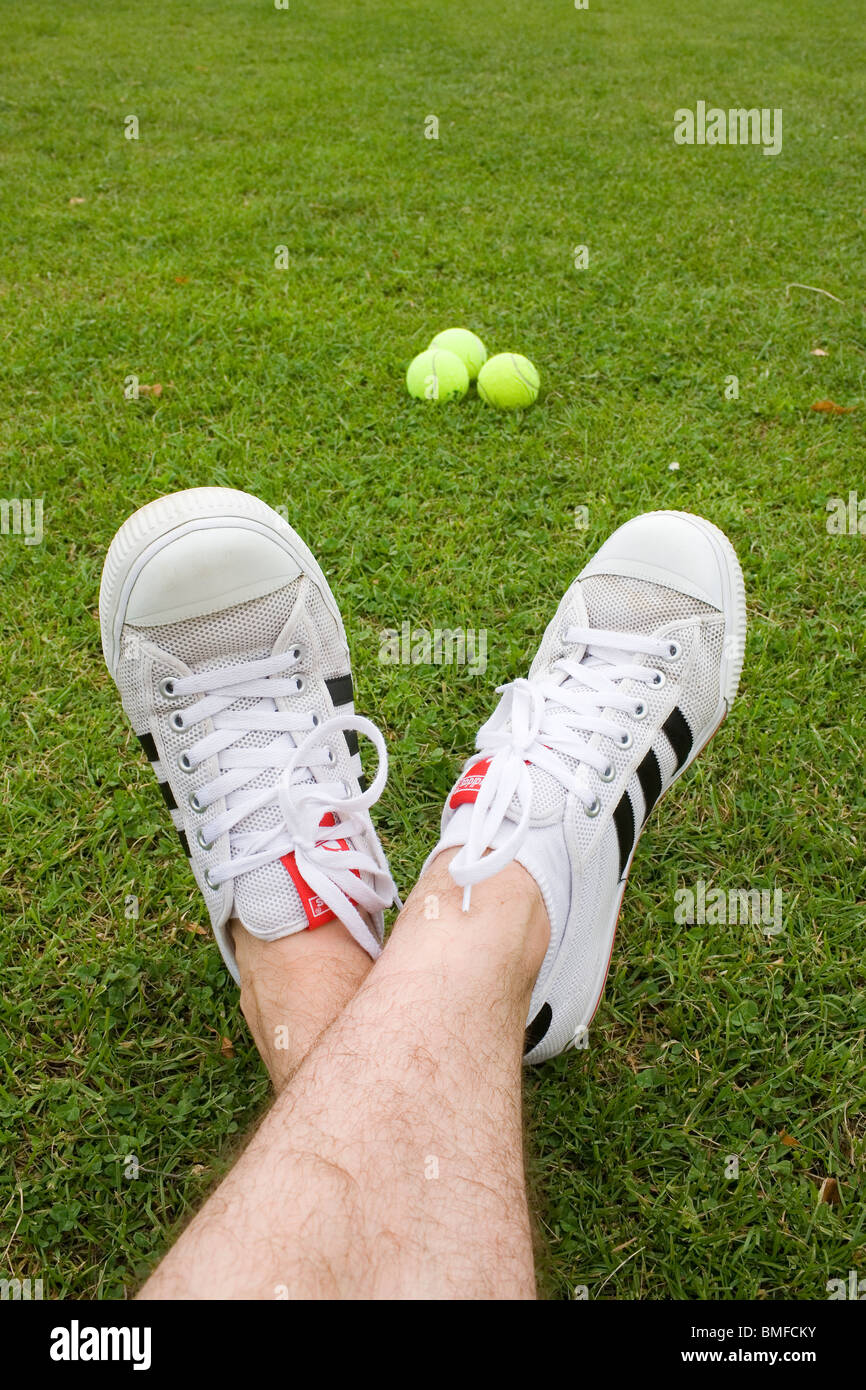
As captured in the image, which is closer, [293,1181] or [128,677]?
[293,1181]

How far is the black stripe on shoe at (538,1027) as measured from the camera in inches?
53.6

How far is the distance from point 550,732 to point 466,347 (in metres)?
2.06

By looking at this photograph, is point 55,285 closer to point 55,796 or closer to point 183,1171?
point 55,796

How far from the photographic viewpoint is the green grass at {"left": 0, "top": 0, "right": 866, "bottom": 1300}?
1.39m

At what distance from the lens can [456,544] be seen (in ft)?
8.19

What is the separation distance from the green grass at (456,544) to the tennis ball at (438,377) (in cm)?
7

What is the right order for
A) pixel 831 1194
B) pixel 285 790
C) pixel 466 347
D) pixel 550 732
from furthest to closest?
pixel 466 347
pixel 550 732
pixel 285 790
pixel 831 1194

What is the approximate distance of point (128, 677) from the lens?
1.62 m

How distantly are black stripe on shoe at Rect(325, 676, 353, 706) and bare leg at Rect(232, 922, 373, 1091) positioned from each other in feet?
1.57

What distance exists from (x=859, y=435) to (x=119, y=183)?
14.0 feet

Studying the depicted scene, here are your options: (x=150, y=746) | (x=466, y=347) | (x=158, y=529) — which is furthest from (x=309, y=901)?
(x=466, y=347)

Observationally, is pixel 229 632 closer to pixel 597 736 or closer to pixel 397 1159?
pixel 597 736

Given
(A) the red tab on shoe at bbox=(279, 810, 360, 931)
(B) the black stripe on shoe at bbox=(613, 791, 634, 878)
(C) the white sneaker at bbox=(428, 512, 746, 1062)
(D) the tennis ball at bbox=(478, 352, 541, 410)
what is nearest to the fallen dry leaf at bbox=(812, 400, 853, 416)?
(D) the tennis ball at bbox=(478, 352, 541, 410)
